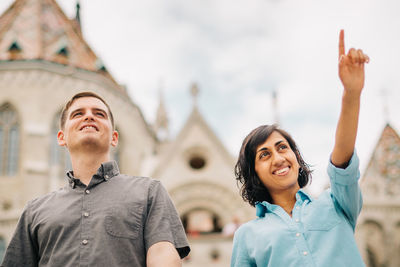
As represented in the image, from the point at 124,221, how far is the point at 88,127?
0.65 metres

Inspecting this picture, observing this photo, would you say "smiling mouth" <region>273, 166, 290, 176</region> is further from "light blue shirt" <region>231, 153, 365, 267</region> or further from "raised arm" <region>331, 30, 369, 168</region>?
"raised arm" <region>331, 30, 369, 168</region>

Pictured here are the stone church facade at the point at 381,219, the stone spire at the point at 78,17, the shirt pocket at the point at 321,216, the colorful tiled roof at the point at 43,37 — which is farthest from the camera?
the stone spire at the point at 78,17

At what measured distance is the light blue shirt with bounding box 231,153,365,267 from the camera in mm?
2482

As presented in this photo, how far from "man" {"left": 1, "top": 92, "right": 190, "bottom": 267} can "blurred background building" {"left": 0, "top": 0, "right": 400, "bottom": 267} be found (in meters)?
12.9

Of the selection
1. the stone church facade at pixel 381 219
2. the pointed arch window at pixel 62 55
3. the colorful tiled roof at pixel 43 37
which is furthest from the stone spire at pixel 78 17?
the stone church facade at pixel 381 219

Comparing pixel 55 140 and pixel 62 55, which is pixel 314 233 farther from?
pixel 62 55

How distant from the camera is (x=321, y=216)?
265cm

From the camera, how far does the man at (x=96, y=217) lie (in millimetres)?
2322

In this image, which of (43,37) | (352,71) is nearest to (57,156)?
(43,37)

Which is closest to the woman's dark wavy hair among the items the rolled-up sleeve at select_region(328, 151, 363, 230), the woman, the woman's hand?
the woman

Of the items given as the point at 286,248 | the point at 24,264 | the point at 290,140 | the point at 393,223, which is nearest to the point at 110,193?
the point at 24,264

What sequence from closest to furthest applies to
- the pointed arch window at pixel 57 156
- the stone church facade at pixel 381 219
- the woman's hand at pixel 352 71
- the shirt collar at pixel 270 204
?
1. the woman's hand at pixel 352 71
2. the shirt collar at pixel 270 204
3. the pointed arch window at pixel 57 156
4. the stone church facade at pixel 381 219

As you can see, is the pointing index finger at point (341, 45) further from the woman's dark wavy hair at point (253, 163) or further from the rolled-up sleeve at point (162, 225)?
the rolled-up sleeve at point (162, 225)

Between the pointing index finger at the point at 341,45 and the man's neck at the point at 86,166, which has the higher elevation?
the pointing index finger at the point at 341,45
